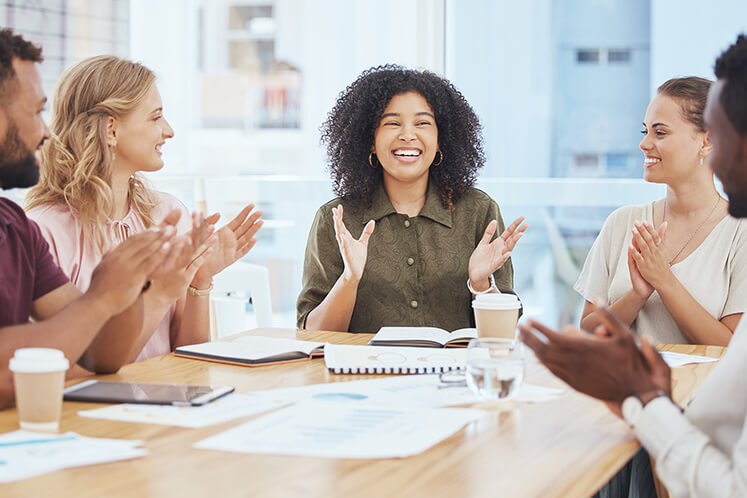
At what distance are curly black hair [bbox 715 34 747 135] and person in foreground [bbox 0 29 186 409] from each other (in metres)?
0.89

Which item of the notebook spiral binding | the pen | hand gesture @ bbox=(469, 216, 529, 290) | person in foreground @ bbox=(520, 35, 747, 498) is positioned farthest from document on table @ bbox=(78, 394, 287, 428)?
hand gesture @ bbox=(469, 216, 529, 290)

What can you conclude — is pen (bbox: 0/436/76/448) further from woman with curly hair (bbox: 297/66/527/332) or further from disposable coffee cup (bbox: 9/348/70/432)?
woman with curly hair (bbox: 297/66/527/332)

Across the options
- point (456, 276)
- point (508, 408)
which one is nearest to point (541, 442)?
point (508, 408)

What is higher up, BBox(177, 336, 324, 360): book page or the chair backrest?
BBox(177, 336, 324, 360): book page

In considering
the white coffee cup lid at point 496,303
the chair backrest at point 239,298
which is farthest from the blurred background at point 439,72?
the white coffee cup lid at point 496,303

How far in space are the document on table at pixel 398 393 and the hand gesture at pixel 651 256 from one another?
770 mm

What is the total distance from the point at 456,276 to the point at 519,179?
1.69 meters

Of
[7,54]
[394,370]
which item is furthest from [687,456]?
[7,54]

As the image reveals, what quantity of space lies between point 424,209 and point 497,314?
91 cm

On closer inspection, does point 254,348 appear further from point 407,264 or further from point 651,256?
point 651,256

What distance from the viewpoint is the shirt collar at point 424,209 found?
8.36 ft

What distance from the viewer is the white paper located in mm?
1732

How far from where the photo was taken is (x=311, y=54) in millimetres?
4355

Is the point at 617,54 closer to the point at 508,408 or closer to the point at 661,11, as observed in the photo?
the point at 661,11
